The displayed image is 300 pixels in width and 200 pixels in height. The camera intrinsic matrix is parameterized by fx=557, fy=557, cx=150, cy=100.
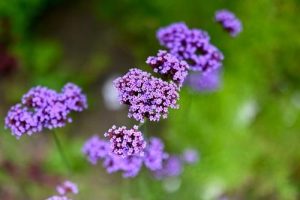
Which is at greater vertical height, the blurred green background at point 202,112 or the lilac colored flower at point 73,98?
the blurred green background at point 202,112

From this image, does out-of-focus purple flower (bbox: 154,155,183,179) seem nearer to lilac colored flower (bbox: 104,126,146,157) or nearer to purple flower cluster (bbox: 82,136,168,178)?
purple flower cluster (bbox: 82,136,168,178)

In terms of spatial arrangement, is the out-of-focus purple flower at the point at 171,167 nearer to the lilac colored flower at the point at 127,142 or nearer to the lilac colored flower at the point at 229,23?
the lilac colored flower at the point at 229,23

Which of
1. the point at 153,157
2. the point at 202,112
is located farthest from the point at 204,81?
the point at 153,157

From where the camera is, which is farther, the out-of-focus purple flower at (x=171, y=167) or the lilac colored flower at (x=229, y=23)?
the out-of-focus purple flower at (x=171, y=167)

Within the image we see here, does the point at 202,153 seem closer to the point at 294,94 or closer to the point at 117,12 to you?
the point at 294,94

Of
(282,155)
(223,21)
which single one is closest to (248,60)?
(282,155)

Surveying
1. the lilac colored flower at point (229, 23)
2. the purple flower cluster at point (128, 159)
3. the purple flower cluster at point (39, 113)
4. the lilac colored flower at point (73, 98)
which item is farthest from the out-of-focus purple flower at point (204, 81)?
the purple flower cluster at point (39, 113)


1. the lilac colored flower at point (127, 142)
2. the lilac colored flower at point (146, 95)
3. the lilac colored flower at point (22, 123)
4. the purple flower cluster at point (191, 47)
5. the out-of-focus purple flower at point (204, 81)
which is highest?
the out-of-focus purple flower at point (204, 81)

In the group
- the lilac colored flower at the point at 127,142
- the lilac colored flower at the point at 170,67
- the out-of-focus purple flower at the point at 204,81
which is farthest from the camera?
the out-of-focus purple flower at the point at 204,81
